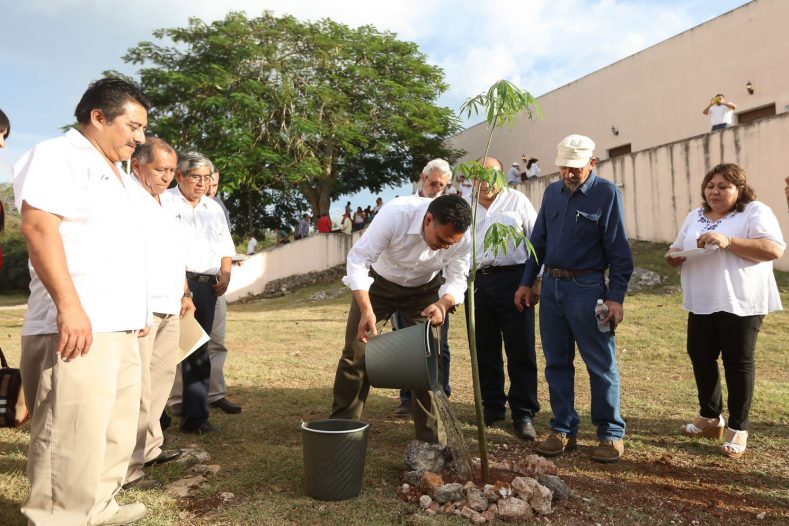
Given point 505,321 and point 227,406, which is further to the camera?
point 227,406

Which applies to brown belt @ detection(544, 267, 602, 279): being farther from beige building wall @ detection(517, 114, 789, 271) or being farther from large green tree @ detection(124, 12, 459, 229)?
large green tree @ detection(124, 12, 459, 229)

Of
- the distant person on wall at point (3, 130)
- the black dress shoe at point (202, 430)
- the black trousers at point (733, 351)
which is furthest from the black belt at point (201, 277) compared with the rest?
the black trousers at point (733, 351)

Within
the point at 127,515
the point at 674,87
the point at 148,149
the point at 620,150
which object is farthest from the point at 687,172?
the point at 127,515

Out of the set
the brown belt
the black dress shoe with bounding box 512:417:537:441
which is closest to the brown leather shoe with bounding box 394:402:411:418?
the black dress shoe with bounding box 512:417:537:441

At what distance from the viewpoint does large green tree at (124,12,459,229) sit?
70.0ft

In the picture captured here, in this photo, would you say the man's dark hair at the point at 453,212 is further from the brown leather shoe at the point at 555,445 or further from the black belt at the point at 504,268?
the brown leather shoe at the point at 555,445

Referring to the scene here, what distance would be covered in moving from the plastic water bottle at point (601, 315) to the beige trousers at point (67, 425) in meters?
2.72

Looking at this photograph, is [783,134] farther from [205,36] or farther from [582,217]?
[205,36]

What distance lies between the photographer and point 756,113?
17.2 metres

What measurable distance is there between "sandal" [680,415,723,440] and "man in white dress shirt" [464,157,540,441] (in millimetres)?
1055

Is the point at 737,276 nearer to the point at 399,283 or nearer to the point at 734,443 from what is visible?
the point at 734,443

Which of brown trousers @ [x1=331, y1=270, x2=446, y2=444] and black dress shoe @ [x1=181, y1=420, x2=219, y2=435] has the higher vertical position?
brown trousers @ [x1=331, y1=270, x2=446, y2=444]

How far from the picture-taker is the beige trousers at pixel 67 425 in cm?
237

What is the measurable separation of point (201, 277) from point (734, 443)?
3755mm
